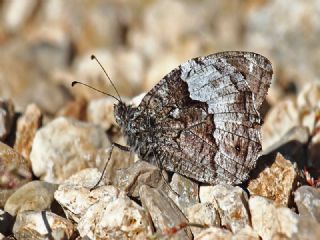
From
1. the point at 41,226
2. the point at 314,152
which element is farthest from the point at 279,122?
the point at 41,226

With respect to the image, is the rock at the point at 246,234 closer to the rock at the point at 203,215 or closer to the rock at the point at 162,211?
the rock at the point at 203,215

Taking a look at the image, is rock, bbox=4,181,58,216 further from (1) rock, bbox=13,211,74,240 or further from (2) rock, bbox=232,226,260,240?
(2) rock, bbox=232,226,260,240

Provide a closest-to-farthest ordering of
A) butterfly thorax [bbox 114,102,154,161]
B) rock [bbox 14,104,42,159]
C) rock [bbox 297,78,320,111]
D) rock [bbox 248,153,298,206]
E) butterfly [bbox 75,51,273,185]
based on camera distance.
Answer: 1. rock [bbox 248,153,298,206]
2. butterfly [bbox 75,51,273,185]
3. butterfly thorax [bbox 114,102,154,161]
4. rock [bbox 14,104,42,159]
5. rock [bbox 297,78,320,111]

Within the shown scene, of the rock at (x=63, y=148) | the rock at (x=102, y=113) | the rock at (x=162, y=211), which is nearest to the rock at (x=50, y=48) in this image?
the rock at (x=102, y=113)

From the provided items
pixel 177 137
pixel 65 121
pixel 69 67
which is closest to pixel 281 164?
pixel 177 137

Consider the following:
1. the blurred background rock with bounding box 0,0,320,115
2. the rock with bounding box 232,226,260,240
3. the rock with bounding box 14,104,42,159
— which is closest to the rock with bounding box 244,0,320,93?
the blurred background rock with bounding box 0,0,320,115

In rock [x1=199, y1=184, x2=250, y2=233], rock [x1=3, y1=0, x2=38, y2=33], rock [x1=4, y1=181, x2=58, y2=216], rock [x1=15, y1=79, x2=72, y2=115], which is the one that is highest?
rock [x1=3, y1=0, x2=38, y2=33]

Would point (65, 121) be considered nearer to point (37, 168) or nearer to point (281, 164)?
point (37, 168)

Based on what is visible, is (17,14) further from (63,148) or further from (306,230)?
(306,230)
